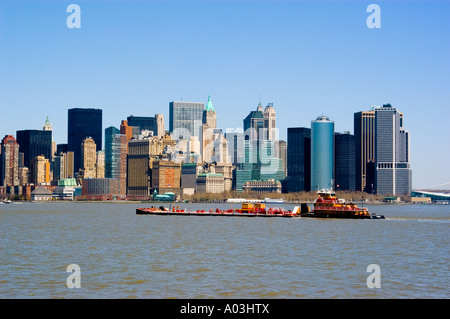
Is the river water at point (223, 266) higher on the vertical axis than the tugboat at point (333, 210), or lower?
lower

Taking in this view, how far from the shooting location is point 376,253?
228 feet

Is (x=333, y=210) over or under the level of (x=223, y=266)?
over

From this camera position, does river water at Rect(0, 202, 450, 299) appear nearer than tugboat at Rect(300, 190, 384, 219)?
Yes

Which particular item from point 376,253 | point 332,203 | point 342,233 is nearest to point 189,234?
point 342,233

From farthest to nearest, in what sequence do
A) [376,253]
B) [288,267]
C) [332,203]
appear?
[332,203], [376,253], [288,267]

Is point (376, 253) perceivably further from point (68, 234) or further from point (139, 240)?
point (68, 234)

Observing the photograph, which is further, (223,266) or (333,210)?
(333,210)

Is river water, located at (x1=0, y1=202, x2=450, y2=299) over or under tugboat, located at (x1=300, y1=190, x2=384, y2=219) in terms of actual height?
under

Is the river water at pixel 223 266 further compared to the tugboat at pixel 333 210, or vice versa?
the tugboat at pixel 333 210
